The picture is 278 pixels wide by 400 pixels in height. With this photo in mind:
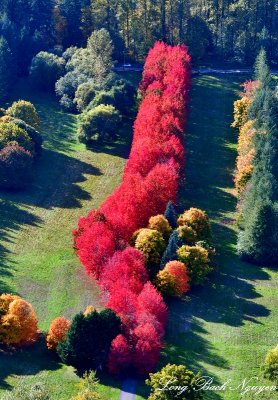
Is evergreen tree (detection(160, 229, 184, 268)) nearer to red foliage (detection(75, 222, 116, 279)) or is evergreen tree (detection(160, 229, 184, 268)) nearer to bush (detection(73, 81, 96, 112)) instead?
red foliage (detection(75, 222, 116, 279))

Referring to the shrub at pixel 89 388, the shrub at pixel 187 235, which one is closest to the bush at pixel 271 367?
the shrub at pixel 89 388

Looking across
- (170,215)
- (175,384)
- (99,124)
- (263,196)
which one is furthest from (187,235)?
(99,124)

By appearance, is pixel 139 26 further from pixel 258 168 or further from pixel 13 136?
pixel 258 168

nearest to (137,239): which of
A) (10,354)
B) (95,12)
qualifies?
(10,354)

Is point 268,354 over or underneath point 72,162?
underneath

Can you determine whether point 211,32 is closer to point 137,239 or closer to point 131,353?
point 137,239

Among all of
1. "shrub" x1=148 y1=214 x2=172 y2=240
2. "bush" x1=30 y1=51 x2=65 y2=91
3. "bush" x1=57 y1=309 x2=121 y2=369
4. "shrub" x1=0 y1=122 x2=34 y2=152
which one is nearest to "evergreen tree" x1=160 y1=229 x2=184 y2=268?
"shrub" x1=148 y1=214 x2=172 y2=240
